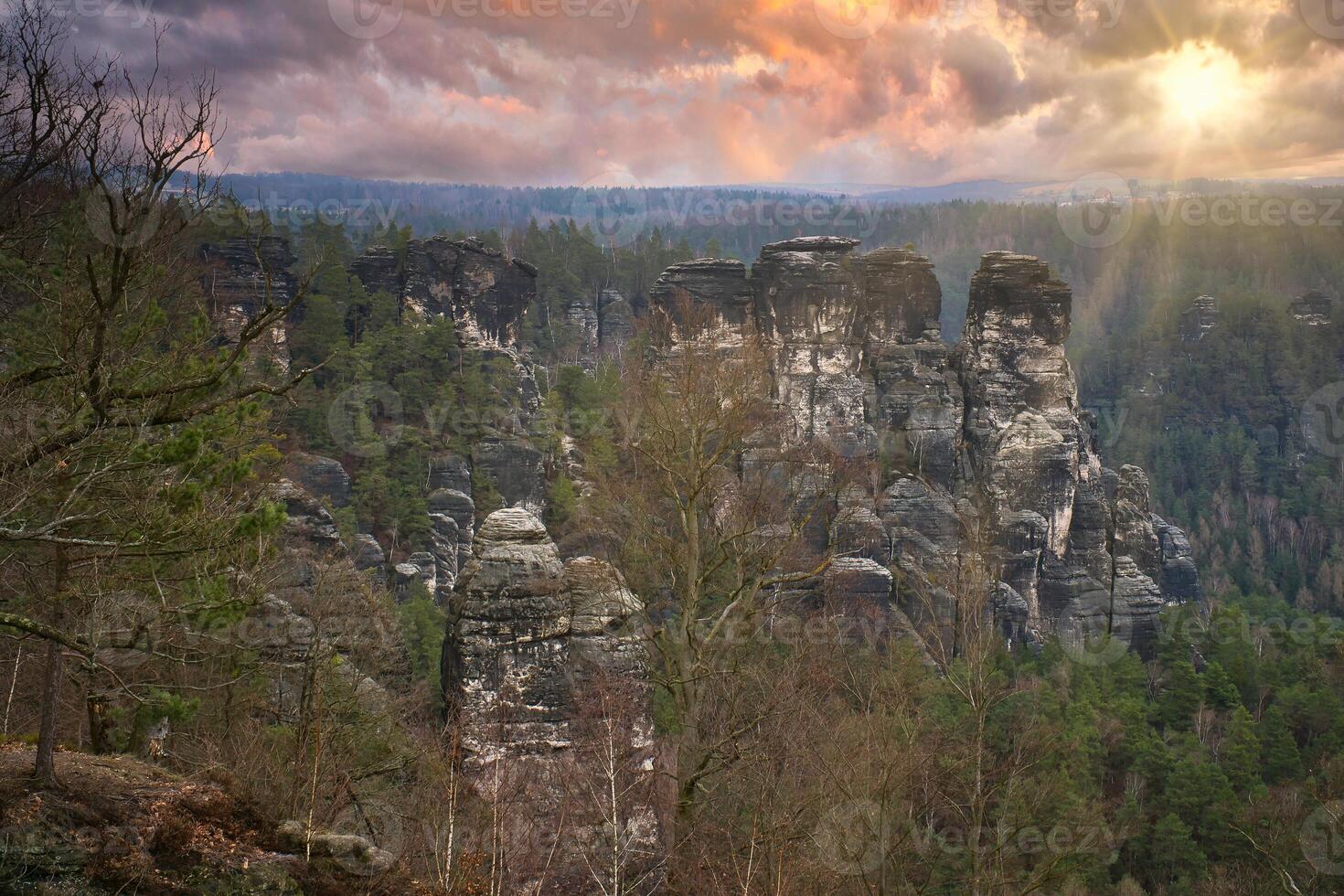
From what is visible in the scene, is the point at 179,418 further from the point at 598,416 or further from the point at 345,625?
the point at 598,416

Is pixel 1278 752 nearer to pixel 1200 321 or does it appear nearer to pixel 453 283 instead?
pixel 453 283

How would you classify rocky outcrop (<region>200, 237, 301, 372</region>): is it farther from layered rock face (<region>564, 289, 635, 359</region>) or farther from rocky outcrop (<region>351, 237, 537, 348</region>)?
layered rock face (<region>564, 289, 635, 359</region>)

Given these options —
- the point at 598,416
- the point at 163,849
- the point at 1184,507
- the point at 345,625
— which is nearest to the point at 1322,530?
the point at 1184,507

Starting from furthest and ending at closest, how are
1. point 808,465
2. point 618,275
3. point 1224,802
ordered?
point 618,275 < point 808,465 < point 1224,802

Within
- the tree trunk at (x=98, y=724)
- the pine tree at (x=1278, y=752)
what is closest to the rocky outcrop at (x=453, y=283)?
the pine tree at (x=1278, y=752)

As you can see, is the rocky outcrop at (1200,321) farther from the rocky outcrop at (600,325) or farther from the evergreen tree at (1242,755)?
the evergreen tree at (1242,755)

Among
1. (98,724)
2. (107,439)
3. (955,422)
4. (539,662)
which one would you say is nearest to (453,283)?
(955,422)
